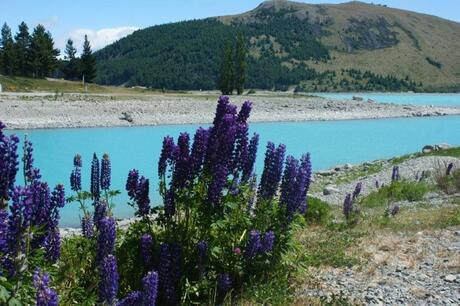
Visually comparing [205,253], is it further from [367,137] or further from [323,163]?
[367,137]

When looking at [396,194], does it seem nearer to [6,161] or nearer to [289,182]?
[289,182]

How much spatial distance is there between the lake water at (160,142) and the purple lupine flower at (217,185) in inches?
497

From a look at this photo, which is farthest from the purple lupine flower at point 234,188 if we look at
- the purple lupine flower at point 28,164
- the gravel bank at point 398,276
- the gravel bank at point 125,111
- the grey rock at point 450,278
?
the gravel bank at point 125,111

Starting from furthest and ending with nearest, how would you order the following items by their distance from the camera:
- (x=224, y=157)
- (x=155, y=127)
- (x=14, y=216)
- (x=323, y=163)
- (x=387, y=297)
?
(x=155, y=127) → (x=323, y=163) → (x=387, y=297) → (x=224, y=157) → (x=14, y=216)

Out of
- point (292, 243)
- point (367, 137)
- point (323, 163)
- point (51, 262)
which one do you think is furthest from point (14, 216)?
point (367, 137)

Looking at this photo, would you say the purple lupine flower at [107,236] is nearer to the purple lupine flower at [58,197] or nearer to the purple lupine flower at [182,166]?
the purple lupine flower at [58,197]

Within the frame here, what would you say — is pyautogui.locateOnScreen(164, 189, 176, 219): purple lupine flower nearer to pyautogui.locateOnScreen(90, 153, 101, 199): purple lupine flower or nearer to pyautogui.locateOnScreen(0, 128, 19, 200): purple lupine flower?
pyautogui.locateOnScreen(90, 153, 101, 199): purple lupine flower

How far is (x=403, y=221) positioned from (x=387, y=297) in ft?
19.6

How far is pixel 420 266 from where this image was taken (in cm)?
888

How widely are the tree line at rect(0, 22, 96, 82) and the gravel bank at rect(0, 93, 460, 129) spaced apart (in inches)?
1033

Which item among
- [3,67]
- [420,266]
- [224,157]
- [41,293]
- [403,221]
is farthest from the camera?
[3,67]

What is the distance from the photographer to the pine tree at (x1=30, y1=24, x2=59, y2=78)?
3273 inches

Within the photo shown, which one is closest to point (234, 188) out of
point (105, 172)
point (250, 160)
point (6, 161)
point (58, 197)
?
point (250, 160)

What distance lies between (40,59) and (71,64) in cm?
849
